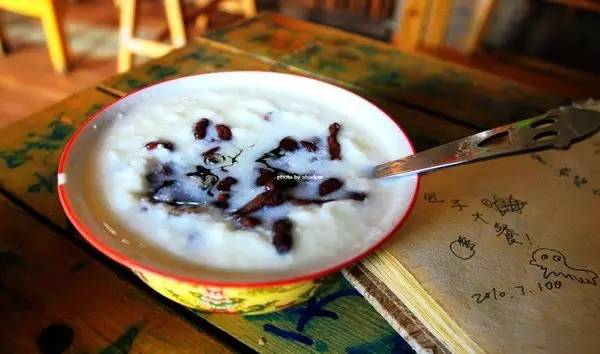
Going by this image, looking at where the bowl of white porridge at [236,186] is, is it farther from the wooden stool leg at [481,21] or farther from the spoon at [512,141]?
the wooden stool leg at [481,21]

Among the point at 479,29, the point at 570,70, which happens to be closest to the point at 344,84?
the point at 479,29

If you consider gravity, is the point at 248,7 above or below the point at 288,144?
below

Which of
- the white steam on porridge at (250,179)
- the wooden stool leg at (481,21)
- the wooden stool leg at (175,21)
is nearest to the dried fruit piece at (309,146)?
the white steam on porridge at (250,179)

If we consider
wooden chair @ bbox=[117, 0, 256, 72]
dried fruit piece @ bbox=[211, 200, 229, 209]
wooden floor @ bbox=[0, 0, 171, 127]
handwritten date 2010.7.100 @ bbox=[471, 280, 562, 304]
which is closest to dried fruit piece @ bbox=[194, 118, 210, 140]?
dried fruit piece @ bbox=[211, 200, 229, 209]

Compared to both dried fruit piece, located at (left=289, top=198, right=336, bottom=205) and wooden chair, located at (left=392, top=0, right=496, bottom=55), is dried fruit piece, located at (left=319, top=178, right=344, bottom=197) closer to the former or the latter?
dried fruit piece, located at (left=289, top=198, right=336, bottom=205)

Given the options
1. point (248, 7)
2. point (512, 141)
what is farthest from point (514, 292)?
point (248, 7)

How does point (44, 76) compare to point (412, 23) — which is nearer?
point (412, 23)

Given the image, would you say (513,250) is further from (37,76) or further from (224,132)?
(37,76)
